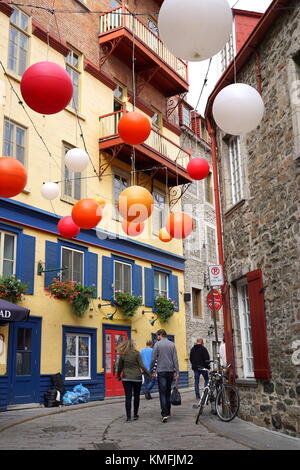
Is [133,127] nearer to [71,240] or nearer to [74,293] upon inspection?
[74,293]

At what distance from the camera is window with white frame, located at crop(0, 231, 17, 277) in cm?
1290

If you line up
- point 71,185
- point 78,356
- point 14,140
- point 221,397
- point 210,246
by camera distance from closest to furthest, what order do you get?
point 221,397
point 14,140
point 78,356
point 71,185
point 210,246

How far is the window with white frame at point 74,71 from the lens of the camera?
16.5m

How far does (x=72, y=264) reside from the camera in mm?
15109

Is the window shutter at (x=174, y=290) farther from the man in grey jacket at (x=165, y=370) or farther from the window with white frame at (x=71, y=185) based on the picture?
the man in grey jacket at (x=165, y=370)

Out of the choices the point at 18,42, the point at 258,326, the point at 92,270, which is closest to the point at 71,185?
the point at 92,270

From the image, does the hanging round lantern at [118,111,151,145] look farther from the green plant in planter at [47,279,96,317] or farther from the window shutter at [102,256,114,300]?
the window shutter at [102,256,114,300]

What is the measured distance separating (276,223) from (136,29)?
1317 cm

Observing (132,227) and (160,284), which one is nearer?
(132,227)

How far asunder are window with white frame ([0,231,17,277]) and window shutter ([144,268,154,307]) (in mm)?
6155

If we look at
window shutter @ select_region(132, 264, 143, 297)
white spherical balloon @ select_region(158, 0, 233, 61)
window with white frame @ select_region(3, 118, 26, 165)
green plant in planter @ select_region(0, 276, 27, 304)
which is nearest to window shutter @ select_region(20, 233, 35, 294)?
green plant in planter @ select_region(0, 276, 27, 304)

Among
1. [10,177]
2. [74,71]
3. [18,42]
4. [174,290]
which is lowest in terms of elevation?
[10,177]

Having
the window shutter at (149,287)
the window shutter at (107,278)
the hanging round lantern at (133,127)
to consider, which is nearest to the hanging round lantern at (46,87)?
the hanging round lantern at (133,127)

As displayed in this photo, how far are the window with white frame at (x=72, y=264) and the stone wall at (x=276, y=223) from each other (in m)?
6.57
